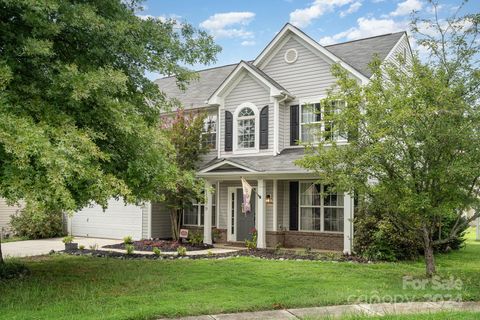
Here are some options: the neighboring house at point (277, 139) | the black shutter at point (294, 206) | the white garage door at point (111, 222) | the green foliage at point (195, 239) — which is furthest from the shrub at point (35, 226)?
the black shutter at point (294, 206)

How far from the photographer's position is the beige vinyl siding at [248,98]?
57.8 feet

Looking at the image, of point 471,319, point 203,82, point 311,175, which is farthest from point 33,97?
point 203,82

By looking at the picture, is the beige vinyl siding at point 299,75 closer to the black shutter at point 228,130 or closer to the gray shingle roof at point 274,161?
the gray shingle roof at point 274,161

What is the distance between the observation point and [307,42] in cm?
1742

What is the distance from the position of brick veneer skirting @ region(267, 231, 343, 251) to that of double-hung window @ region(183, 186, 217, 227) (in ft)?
10.9

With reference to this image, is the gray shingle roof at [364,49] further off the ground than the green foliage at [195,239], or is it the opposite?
the gray shingle roof at [364,49]

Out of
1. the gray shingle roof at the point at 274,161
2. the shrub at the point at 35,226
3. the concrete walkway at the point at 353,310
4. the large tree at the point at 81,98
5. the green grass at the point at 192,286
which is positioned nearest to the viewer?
the large tree at the point at 81,98

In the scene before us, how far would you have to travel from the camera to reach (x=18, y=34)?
8258mm

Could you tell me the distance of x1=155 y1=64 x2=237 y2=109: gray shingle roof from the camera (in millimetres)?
20734

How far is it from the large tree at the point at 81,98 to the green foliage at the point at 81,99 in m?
0.02

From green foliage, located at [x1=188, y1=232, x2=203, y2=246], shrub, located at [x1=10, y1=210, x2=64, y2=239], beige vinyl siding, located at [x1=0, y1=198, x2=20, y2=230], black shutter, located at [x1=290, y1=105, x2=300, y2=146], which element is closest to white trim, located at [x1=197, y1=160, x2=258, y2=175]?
black shutter, located at [x1=290, y1=105, x2=300, y2=146]

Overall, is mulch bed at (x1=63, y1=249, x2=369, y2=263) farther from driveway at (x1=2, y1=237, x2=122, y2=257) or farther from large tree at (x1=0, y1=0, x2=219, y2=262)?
large tree at (x1=0, y1=0, x2=219, y2=262)

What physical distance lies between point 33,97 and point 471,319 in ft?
24.7

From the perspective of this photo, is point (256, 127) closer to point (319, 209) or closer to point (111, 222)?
point (319, 209)
